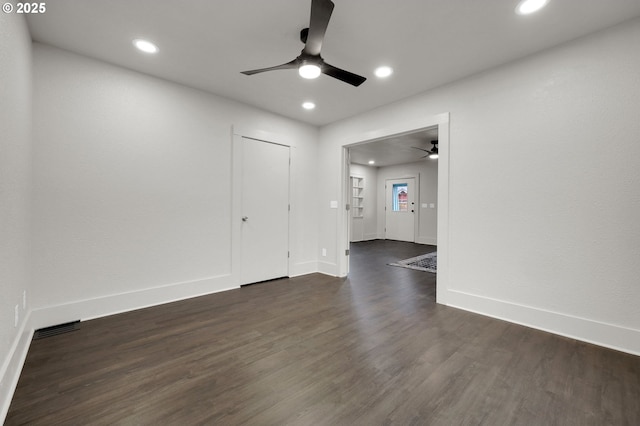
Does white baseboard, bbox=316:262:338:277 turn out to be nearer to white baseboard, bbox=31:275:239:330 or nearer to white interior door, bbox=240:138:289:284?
white interior door, bbox=240:138:289:284

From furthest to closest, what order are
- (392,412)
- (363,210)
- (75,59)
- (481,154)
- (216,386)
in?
(363,210), (481,154), (75,59), (216,386), (392,412)

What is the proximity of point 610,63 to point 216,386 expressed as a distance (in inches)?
156

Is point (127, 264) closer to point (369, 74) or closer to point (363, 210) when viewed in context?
point (369, 74)

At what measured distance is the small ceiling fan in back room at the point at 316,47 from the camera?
169cm

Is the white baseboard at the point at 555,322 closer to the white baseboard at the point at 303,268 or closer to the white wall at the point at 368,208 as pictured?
the white baseboard at the point at 303,268

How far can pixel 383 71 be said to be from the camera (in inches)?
118

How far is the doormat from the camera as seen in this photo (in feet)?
16.8

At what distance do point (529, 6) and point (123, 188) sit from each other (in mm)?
4060

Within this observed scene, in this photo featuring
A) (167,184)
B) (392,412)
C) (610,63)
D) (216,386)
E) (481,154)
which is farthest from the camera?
(167,184)

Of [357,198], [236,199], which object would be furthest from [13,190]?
[357,198]

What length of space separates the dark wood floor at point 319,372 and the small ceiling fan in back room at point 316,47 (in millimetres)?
2321

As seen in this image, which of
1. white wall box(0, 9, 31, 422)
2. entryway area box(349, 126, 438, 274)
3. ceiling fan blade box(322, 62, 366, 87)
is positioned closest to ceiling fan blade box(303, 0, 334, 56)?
ceiling fan blade box(322, 62, 366, 87)

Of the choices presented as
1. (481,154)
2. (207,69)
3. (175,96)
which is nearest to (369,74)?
(481,154)

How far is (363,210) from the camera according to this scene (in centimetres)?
929
